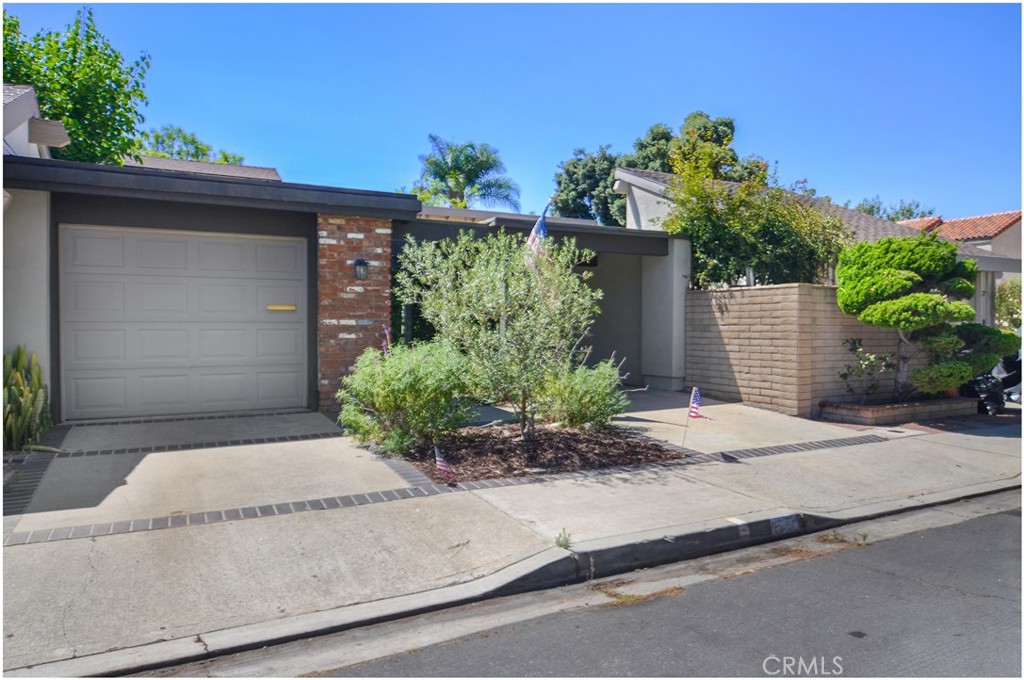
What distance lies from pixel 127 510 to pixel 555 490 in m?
3.50

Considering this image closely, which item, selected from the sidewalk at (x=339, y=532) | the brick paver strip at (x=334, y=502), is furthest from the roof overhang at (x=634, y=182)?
the brick paver strip at (x=334, y=502)

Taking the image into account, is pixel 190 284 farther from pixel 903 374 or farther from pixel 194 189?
pixel 903 374

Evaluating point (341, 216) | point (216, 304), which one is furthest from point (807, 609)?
point (216, 304)

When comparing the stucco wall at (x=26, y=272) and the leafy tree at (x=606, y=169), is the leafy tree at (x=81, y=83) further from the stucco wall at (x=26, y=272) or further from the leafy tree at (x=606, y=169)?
the leafy tree at (x=606, y=169)

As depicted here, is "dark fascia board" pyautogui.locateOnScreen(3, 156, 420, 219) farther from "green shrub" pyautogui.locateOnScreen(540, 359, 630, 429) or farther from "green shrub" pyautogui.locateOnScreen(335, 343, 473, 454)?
"green shrub" pyautogui.locateOnScreen(540, 359, 630, 429)

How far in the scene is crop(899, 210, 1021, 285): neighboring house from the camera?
2672 cm

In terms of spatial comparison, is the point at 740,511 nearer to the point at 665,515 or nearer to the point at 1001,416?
the point at 665,515

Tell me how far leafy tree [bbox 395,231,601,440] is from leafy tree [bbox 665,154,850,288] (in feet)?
20.1

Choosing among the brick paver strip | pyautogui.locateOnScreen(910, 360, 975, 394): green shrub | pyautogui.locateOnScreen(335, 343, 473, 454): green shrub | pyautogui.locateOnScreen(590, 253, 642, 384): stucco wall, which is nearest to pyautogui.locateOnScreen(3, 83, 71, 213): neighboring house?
pyautogui.locateOnScreen(335, 343, 473, 454): green shrub

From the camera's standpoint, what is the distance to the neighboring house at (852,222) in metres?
16.9

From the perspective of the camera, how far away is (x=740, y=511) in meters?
6.00

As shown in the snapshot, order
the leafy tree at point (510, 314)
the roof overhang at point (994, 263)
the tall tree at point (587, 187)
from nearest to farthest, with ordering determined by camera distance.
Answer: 1. the leafy tree at point (510, 314)
2. the roof overhang at point (994, 263)
3. the tall tree at point (587, 187)

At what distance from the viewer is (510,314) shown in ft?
25.1

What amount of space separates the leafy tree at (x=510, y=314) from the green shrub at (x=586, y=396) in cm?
68
